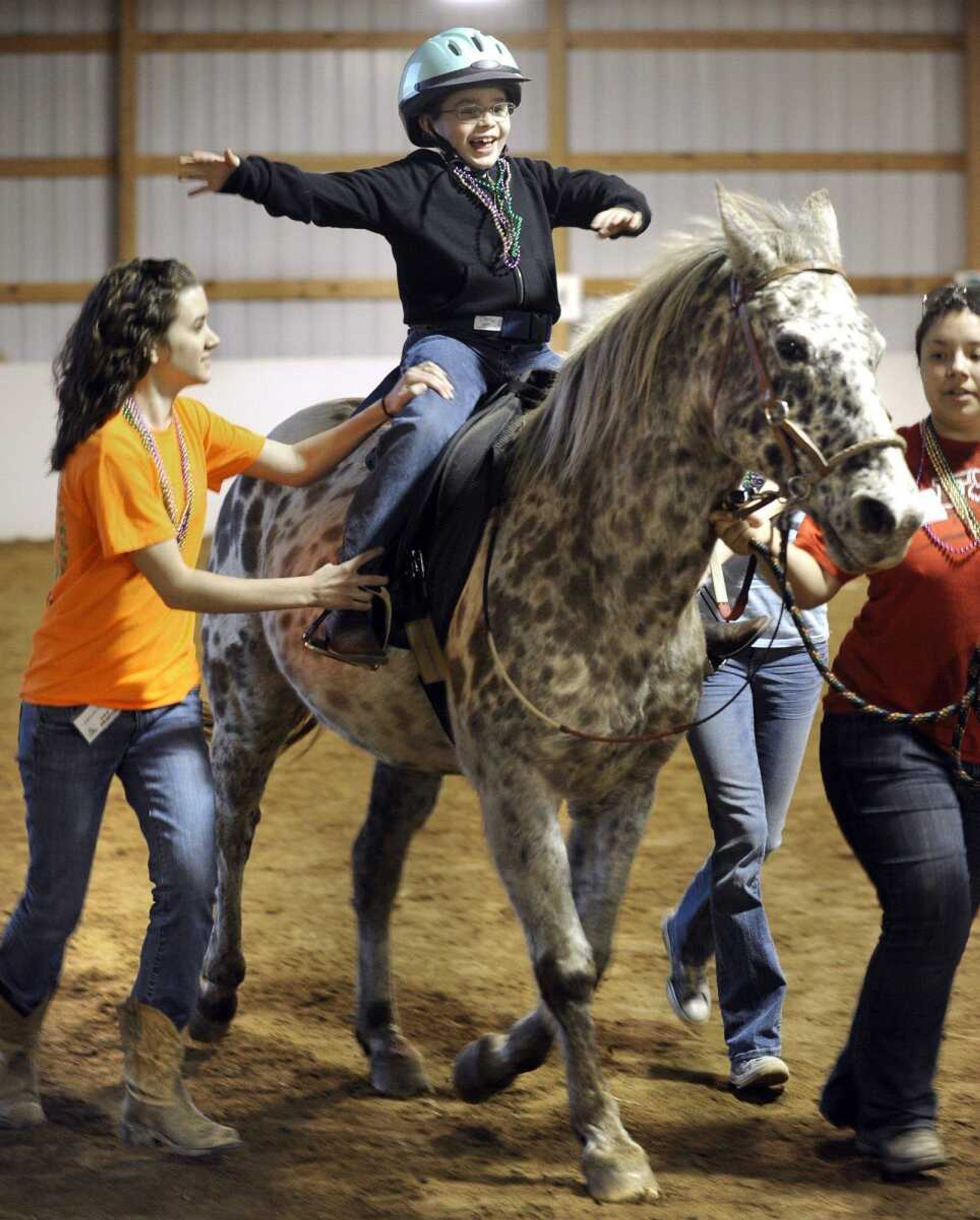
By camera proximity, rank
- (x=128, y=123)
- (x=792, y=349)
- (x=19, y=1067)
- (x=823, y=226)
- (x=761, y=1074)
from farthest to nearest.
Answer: (x=128, y=123) < (x=761, y=1074) < (x=19, y=1067) < (x=823, y=226) < (x=792, y=349)

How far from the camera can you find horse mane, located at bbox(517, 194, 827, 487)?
118 inches

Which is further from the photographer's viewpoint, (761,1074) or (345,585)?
(761,1074)

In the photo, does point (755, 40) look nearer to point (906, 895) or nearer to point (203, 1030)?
point (203, 1030)

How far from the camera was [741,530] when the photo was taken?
3098 millimetres

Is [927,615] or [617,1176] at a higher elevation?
[927,615]

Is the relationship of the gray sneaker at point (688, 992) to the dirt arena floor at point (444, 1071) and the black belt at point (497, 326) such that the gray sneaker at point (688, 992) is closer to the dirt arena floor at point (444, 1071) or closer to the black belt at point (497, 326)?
the dirt arena floor at point (444, 1071)

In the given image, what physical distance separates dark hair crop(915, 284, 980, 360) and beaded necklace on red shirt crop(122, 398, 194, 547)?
1.54 metres

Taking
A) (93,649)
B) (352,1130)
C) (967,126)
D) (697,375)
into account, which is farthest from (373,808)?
(967,126)

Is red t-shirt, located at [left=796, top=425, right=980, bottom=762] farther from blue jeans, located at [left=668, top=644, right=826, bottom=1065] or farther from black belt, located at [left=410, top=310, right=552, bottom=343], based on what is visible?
black belt, located at [left=410, top=310, right=552, bottom=343]

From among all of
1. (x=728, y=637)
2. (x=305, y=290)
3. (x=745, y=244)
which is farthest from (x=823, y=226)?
(x=305, y=290)

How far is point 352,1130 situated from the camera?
3.60 metres

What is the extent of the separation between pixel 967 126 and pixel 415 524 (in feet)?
42.7

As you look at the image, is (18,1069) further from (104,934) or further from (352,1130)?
(104,934)

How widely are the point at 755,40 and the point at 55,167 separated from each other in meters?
6.69
